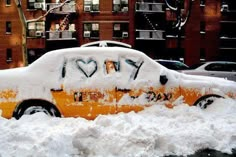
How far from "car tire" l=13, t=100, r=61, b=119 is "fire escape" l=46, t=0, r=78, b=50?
32354 mm

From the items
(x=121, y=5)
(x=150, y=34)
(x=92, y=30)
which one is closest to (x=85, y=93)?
(x=150, y=34)

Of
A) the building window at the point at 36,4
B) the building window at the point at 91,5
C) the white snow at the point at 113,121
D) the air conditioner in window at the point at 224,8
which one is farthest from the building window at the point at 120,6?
the white snow at the point at 113,121

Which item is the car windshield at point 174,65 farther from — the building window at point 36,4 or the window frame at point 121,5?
the building window at point 36,4

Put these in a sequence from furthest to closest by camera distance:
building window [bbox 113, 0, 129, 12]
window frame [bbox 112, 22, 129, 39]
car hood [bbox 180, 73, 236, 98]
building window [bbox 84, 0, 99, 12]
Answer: building window [bbox 113, 0, 129, 12] < building window [bbox 84, 0, 99, 12] < window frame [bbox 112, 22, 129, 39] < car hood [bbox 180, 73, 236, 98]

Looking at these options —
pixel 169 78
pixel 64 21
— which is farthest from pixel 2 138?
pixel 64 21

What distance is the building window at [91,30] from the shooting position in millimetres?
40594

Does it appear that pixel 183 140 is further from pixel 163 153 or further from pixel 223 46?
pixel 223 46

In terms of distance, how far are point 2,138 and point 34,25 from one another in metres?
36.3

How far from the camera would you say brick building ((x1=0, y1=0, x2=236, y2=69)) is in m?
40.4

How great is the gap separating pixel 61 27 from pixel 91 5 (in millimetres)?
3807

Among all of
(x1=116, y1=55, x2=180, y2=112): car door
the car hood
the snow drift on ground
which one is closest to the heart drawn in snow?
(x1=116, y1=55, x2=180, y2=112): car door

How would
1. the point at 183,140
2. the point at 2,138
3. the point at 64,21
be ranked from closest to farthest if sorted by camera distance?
the point at 2,138, the point at 183,140, the point at 64,21

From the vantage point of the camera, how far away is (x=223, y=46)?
1628 inches

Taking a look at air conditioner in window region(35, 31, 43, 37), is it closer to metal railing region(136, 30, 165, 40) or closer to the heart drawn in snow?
metal railing region(136, 30, 165, 40)
